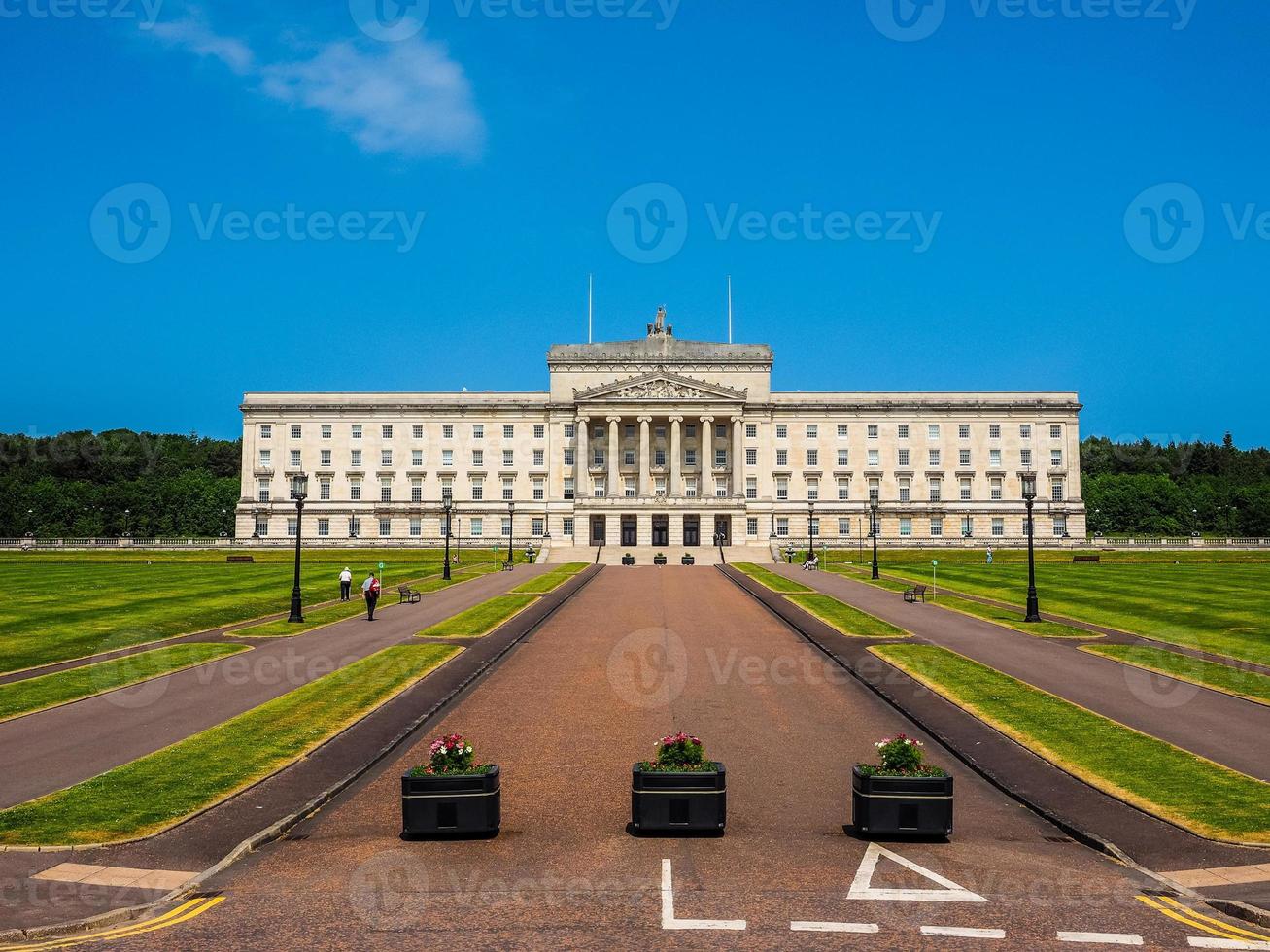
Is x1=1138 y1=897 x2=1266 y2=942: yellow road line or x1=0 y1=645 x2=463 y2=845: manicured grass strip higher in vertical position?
→ x1=0 y1=645 x2=463 y2=845: manicured grass strip

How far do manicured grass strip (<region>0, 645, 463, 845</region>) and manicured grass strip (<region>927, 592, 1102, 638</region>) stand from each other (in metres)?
24.3

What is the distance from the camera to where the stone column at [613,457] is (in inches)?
4892

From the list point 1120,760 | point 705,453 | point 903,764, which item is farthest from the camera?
point 705,453

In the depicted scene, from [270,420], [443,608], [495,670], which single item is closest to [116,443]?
[270,420]

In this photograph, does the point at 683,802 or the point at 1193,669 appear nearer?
the point at 683,802

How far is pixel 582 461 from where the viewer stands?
411ft

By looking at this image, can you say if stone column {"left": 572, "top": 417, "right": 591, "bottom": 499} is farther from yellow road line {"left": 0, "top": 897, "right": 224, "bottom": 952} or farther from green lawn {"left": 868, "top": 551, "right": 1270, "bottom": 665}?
yellow road line {"left": 0, "top": 897, "right": 224, "bottom": 952}

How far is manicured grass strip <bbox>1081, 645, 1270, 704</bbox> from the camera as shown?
25734 mm

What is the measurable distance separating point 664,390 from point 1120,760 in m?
107

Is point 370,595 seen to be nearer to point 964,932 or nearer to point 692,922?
point 692,922

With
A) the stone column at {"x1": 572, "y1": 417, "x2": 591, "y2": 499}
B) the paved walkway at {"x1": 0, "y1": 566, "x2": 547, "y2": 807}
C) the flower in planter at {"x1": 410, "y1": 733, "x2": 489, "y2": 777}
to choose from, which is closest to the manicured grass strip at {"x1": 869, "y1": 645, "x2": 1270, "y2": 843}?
the flower in planter at {"x1": 410, "y1": 733, "x2": 489, "y2": 777}

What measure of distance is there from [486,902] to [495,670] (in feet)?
57.5

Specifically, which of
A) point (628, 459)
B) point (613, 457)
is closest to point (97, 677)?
point (613, 457)

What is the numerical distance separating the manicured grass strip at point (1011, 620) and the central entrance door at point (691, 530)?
6789cm
